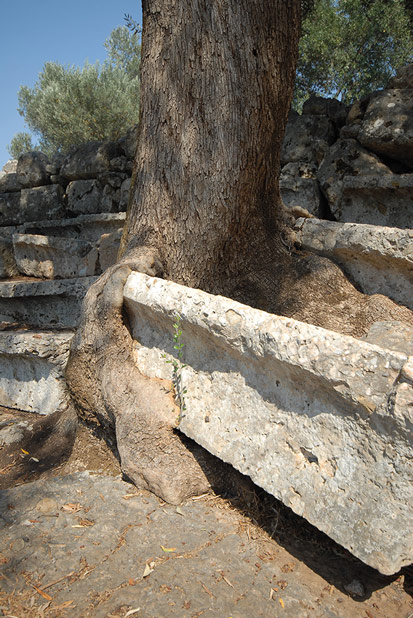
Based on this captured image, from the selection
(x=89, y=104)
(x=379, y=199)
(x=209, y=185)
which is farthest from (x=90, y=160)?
(x=89, y=104)

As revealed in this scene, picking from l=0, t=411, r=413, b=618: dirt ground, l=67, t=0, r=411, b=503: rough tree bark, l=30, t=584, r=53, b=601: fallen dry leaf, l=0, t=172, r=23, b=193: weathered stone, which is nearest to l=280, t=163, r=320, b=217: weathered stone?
l=67, t=0, r=411, b=503: rough tree bark

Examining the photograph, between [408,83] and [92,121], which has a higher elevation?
[92,121]

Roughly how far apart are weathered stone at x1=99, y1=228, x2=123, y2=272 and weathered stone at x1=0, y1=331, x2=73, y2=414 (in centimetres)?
124

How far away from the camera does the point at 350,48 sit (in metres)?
15.2

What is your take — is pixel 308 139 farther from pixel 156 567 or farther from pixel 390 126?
pixel 156 567

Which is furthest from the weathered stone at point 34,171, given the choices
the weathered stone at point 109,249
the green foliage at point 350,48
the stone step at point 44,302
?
the green foliage at point 350,48

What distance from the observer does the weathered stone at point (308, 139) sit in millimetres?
4945

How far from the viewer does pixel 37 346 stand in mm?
3514

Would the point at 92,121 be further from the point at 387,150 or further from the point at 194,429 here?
the point at 194,429

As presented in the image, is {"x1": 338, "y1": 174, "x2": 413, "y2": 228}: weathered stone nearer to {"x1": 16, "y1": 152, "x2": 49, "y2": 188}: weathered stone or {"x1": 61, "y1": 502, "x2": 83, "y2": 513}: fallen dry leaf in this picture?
{"x1": 61, "y1": 502, "x2": 83, "y2": 513}: fallen dry leaf

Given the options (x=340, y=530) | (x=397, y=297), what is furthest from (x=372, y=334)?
(x=340, y=530)

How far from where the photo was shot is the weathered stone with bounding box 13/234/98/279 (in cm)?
516

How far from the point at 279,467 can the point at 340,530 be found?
1.03ft

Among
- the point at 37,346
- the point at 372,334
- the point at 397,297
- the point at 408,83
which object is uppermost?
the point at 408,83
